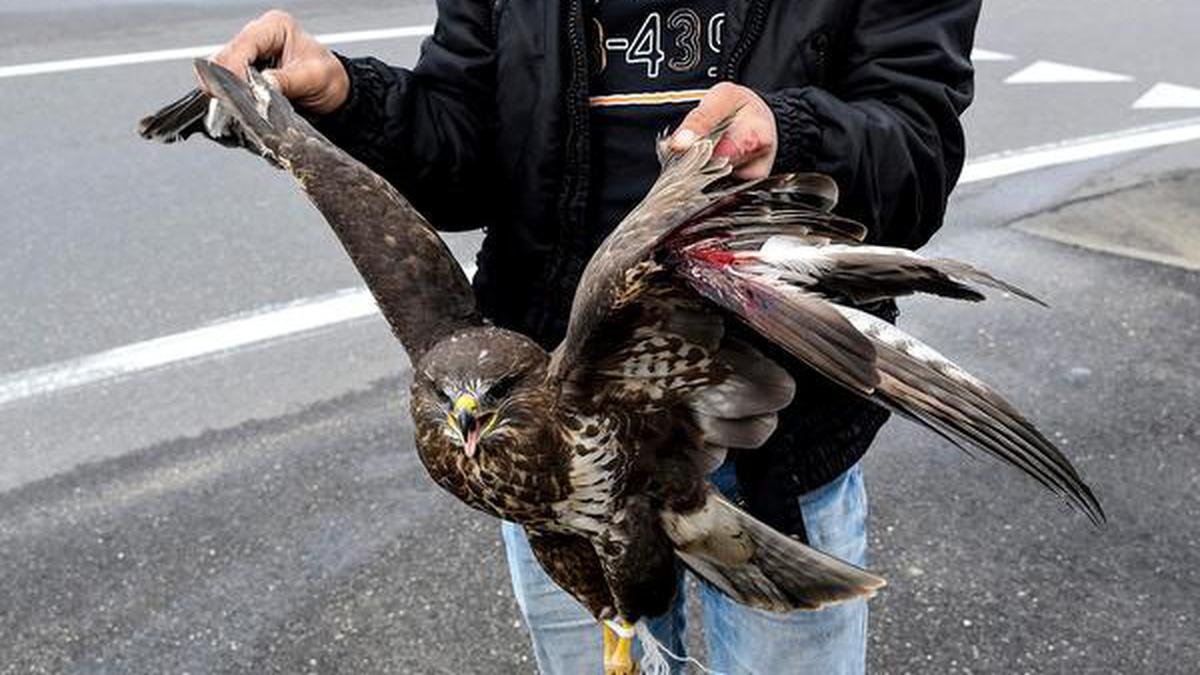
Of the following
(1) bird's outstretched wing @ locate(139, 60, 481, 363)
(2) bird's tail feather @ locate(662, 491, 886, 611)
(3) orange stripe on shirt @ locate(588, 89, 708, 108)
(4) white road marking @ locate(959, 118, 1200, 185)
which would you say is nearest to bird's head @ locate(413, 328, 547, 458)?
(1) bird's outstretched wing @ locate(139, 60, 481, 363)

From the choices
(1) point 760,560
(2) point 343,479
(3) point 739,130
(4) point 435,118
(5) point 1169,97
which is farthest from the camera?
(5) point 1169,97

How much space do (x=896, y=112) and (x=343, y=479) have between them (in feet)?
8.87

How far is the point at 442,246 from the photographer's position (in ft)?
5.69

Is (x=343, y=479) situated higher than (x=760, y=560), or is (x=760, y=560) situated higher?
(x=760, y=560)

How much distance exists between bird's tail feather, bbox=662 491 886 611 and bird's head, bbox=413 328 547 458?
0.28m

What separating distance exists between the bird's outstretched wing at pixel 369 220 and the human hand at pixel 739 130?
40 centimetres

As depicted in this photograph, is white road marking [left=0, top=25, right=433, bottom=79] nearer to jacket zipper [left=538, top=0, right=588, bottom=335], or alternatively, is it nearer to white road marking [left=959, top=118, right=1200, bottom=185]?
white road marking [left=959, top=118, right=1200, bottom=185]

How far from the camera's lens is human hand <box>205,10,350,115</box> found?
1777 millimetres

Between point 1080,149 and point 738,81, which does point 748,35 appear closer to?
point 738,81

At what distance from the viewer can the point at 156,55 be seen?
8891mm

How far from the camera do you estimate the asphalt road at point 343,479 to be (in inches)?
133

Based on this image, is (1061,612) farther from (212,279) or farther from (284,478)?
(212,279)

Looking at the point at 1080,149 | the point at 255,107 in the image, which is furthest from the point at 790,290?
the point at 1080,149

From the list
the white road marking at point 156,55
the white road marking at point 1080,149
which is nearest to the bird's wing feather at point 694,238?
the white road marking at point 1080,149
